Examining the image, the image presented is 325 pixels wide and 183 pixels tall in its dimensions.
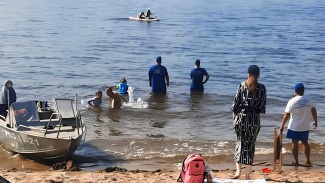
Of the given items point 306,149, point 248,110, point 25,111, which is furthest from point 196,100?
point 248,110

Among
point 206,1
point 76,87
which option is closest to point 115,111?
point 76,87

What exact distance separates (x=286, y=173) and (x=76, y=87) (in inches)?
555

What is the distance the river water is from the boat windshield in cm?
100

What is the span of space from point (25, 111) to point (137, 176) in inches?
151

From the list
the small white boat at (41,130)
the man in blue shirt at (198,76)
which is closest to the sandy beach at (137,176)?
the small white boat at (41,130)

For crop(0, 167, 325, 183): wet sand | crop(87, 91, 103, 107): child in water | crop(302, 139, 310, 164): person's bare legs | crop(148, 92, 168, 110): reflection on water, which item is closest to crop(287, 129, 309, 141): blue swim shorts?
crop(302, 139, 310, 164): person's bare legs

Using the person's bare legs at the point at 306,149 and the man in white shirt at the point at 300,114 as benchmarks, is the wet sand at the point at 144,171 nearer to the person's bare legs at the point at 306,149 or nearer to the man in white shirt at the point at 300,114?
the person's bare legs at the point at 306,149

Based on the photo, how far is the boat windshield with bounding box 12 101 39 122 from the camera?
13.2 meters

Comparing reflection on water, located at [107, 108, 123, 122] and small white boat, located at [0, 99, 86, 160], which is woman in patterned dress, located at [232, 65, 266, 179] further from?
reflection on water, located at [107, 108, 123, 122]

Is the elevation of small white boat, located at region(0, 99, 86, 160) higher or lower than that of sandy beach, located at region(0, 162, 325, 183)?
higher

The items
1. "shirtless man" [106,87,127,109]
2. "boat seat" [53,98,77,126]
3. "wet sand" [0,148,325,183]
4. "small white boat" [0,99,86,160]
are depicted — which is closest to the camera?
"wet sand" [0,148,325,183]

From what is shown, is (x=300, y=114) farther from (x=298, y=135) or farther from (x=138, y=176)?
(x=138, y=176)

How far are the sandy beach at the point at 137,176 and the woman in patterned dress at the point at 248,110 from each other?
977 mm

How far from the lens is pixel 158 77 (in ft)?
62.5
